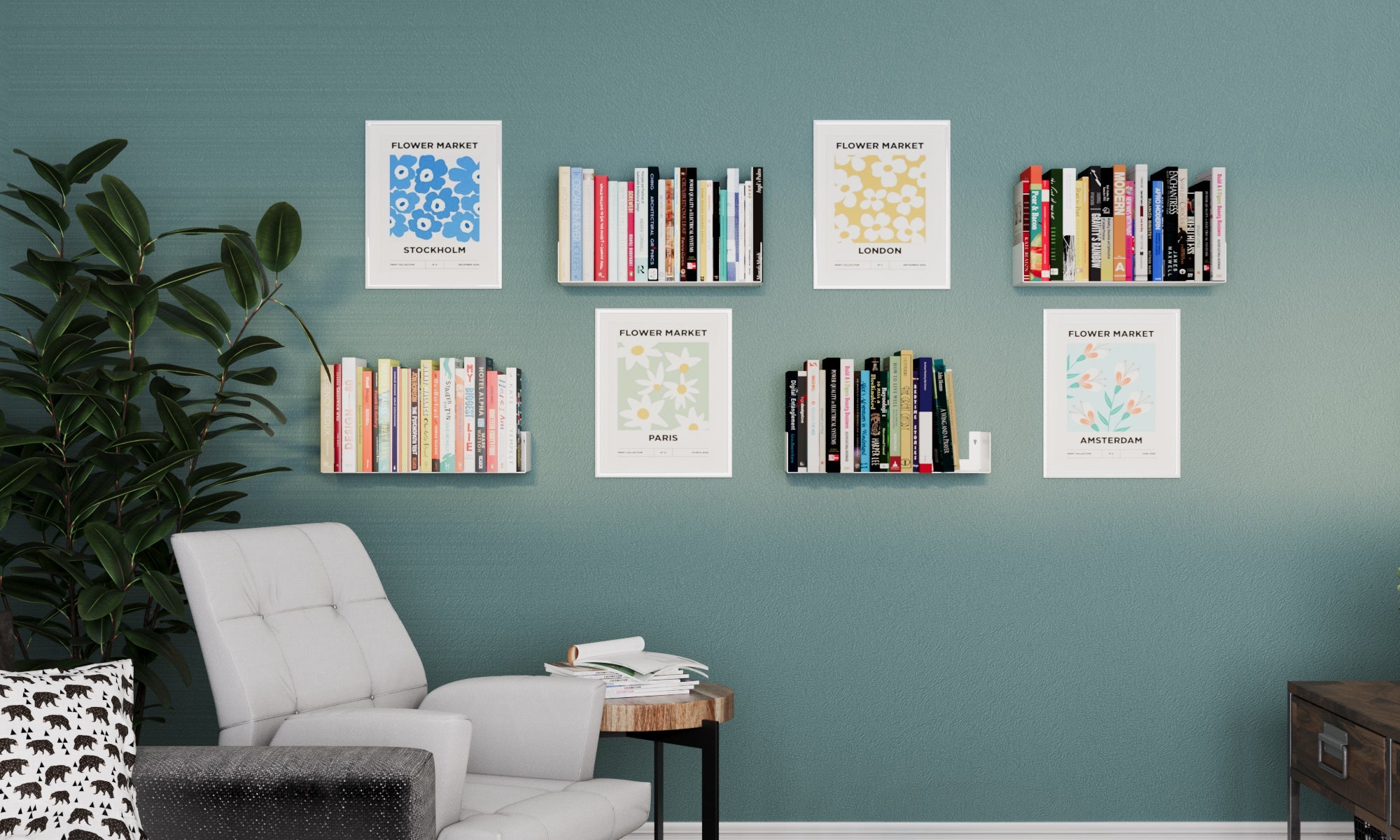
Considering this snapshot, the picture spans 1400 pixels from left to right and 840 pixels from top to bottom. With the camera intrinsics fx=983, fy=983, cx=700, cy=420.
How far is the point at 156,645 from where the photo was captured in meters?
2.34

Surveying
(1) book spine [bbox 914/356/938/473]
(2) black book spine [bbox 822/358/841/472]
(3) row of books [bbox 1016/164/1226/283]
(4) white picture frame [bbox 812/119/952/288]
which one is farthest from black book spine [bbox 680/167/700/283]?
(3) row of books [bbox 1016/164/1226/283]

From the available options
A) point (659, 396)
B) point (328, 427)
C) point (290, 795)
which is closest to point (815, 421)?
point (659, 396)

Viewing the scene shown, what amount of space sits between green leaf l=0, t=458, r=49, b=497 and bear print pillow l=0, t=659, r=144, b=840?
0.73 m

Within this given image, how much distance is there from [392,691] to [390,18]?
1.84 metres

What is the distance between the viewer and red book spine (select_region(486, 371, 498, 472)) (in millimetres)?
2652

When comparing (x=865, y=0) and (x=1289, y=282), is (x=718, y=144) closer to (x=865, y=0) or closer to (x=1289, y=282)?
(x=865, y=0)

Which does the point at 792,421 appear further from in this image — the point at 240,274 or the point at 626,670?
the point at 240,274

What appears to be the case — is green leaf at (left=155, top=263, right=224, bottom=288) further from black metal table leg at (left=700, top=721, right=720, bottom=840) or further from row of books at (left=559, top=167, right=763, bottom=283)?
black metal table leg at (left=700, top=721, right=720, bottom=840)

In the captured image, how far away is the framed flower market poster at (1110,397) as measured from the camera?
274 cm

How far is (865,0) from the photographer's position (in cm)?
277

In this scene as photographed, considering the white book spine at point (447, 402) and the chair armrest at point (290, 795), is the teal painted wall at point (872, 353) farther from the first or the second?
the chair armrest at point (290, 795)

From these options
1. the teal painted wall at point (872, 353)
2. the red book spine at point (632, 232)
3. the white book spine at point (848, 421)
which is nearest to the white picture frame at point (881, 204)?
the teal painted wall at point (872, 353)

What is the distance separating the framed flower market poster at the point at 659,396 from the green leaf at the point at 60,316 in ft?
4.08

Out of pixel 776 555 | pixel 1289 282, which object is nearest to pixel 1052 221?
pixel 1289 282
